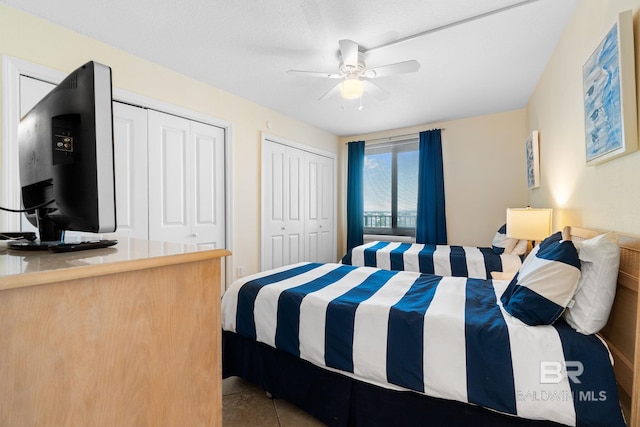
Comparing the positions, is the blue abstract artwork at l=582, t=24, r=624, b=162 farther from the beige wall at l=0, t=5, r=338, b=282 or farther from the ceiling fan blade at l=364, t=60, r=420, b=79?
the beige wall at l=0, t=5, r=338, b=282

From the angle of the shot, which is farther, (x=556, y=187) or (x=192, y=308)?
(x=556, y=187)

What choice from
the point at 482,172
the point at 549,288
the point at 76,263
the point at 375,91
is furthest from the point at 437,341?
the point at 482,172

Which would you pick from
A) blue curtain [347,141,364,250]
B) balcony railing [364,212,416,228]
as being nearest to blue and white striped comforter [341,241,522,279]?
balcony railing [364,212,416,228]

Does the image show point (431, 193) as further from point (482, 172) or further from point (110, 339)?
point (110, 339)

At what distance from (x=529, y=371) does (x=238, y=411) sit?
152 cm

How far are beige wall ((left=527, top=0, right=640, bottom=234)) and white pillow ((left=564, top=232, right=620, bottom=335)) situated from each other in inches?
6.1

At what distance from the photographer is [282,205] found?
3.97 metres

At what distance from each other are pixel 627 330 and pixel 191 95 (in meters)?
3.41

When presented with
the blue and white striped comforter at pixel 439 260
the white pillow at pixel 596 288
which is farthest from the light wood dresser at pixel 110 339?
the blue and white striped comforter at pixel 439 260

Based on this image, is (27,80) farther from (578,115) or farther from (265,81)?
(578,115)

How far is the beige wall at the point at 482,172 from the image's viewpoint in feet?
12.2

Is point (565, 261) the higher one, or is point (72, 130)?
point (72, 130)

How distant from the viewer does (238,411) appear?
168 cm

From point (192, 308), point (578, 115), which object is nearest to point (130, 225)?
point (192, 308)
